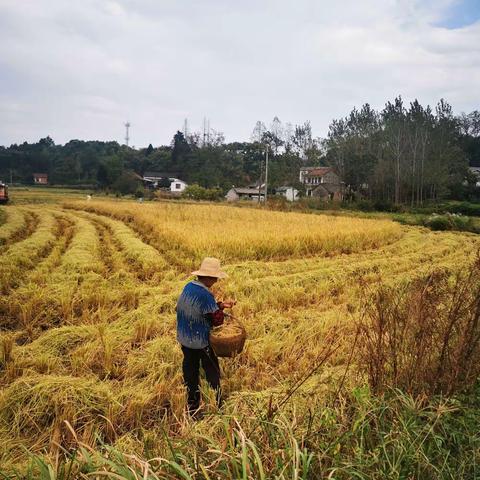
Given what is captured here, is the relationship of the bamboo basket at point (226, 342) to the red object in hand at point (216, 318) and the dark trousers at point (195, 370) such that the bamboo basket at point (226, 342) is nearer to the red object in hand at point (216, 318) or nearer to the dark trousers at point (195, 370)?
the red object in hand at point (216, 318)

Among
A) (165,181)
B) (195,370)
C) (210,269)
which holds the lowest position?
(195,370)

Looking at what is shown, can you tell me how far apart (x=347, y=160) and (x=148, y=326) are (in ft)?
149

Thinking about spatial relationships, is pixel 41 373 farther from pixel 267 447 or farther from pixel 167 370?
pixel 267 447

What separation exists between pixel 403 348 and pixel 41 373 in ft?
12.4

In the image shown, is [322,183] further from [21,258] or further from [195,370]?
[195,370]

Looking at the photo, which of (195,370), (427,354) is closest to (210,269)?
(195,370)

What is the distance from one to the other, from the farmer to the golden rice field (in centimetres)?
21

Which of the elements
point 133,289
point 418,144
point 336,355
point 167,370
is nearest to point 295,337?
point 336,355

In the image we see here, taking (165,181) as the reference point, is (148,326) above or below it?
below

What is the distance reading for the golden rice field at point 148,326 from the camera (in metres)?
3.27

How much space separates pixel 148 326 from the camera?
5504mm

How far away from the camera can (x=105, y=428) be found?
10.9ft

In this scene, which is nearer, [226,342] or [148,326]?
[226,342]

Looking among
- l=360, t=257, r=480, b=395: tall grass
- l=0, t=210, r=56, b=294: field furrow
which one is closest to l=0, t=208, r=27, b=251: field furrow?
l=0, t=210, r=56, b=294: field furrow
